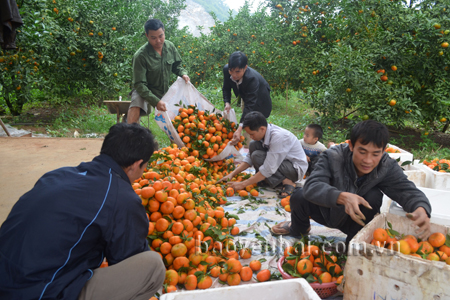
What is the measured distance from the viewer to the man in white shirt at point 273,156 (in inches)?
130

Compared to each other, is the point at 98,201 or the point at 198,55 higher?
the point at 198,55

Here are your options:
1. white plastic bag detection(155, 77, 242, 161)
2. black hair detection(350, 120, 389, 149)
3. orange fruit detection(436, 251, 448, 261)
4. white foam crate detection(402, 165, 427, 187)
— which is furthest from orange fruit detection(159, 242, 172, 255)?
white foam crate detection(402, 165, 427, 187)

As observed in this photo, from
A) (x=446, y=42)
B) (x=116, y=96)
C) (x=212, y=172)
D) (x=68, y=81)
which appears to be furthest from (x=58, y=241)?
(x=116, y=96)

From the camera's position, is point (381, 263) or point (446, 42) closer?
point (381, 263)

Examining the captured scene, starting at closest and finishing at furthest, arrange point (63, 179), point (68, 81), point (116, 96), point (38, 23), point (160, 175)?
point (63, 179), point (160, 175), point (38, 23), point (68, 81), point (116, 96)

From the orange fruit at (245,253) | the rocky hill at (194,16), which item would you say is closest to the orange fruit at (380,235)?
the orange fruit at (245,253)

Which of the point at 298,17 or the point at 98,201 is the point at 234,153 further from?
the point at 298,17

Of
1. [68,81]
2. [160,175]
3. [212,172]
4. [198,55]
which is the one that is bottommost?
[212,172]

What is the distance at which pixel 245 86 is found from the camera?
14.0ft

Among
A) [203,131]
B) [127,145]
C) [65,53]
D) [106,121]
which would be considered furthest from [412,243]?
[65,53]

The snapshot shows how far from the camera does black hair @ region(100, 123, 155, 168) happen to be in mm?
1534

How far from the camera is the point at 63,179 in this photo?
1.39 m

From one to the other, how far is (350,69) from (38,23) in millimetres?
5421

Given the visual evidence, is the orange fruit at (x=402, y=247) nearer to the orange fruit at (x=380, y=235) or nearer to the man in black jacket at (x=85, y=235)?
the orange fruit at (x=380, y=235)
